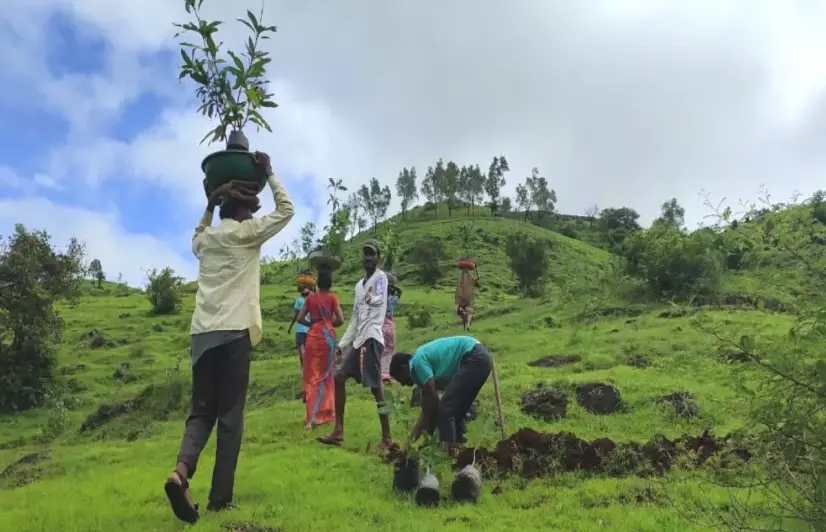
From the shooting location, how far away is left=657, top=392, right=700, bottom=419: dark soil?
34.6 ft

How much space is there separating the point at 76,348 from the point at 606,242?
77.8 m

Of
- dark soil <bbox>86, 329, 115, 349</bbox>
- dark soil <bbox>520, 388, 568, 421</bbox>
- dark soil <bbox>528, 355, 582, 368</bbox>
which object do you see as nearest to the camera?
dark soil <bbox>520, 388, 568, 421</bbox>

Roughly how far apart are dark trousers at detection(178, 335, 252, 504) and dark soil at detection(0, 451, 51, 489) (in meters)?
5.27

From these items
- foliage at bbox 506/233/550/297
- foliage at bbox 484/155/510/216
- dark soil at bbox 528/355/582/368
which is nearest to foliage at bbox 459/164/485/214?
foliage at bbox 484/155/510/216

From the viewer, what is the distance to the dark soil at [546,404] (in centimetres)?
1046

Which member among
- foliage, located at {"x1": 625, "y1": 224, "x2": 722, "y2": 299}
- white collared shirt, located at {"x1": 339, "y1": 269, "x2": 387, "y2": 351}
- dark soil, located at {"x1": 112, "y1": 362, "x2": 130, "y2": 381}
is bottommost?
dark soil, located at {"x1": 112, "y1": 362, "x2": 130, "y2": 381}

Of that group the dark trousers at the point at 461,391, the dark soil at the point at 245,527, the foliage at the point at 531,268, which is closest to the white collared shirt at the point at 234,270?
the dark soil at the point at 245,527

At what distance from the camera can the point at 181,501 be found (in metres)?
5.29

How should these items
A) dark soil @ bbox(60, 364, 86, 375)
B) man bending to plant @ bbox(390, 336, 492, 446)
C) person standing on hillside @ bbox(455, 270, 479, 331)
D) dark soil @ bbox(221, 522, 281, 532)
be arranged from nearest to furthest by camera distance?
dark soil @ bbox(221, 522, 281, 532), man bending to plant @ bbox(390, 336, 492, 446), person standing on hillside @ bbox(455, 270, 479, 331), dark soil @ bbox(60, 364, 86, 375)

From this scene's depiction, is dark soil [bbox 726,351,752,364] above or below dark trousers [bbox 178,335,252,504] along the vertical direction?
above

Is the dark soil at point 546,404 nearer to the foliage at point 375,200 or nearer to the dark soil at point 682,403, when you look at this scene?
the dark soil at point 682,403

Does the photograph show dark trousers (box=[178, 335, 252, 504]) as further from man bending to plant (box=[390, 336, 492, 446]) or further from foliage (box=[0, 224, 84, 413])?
foliage (box=[0, 224, 84, 413])

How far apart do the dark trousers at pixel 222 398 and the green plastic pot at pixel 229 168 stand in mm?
1343

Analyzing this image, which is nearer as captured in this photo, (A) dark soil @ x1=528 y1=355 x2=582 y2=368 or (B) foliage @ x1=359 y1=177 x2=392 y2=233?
(A) dark soil @ x1=528 y1=355 x2=582 y2=368
